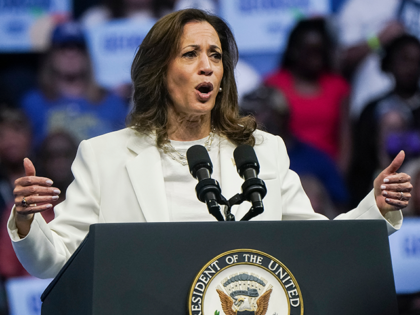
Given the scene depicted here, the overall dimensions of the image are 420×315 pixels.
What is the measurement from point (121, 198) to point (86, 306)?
2.61ft

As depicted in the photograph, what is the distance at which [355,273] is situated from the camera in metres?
1.40

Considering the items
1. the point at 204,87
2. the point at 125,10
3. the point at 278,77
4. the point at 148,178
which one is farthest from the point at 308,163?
the point at 148,178

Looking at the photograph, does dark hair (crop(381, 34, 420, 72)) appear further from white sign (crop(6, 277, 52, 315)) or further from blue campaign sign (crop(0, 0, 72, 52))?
white sign (crop(6, 277, 52, 315))

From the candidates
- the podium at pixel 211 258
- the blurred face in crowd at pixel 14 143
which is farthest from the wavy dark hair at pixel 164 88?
the blurred face in crowd at pixel 14 143

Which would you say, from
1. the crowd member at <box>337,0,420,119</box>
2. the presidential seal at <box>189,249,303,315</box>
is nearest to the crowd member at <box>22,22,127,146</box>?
the crowd member at <box>337,0,420,119</box>

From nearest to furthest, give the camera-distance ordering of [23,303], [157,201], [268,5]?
[157,201], [23,303], [268,5]

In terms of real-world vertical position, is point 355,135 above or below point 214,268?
above

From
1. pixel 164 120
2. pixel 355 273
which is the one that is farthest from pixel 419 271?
pixel 355 273

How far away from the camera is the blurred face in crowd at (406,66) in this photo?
4352 mm

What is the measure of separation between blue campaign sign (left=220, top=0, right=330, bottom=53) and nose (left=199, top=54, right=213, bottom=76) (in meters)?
2.03

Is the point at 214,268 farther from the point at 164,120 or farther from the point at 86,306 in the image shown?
the point at 164,120

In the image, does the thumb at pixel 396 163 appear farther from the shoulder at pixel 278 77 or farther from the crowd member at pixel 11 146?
the crowd member at pixel 11 146

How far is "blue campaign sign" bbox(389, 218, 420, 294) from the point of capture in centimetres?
400

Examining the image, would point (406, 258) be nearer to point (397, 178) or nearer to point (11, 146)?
point (397, 178)
